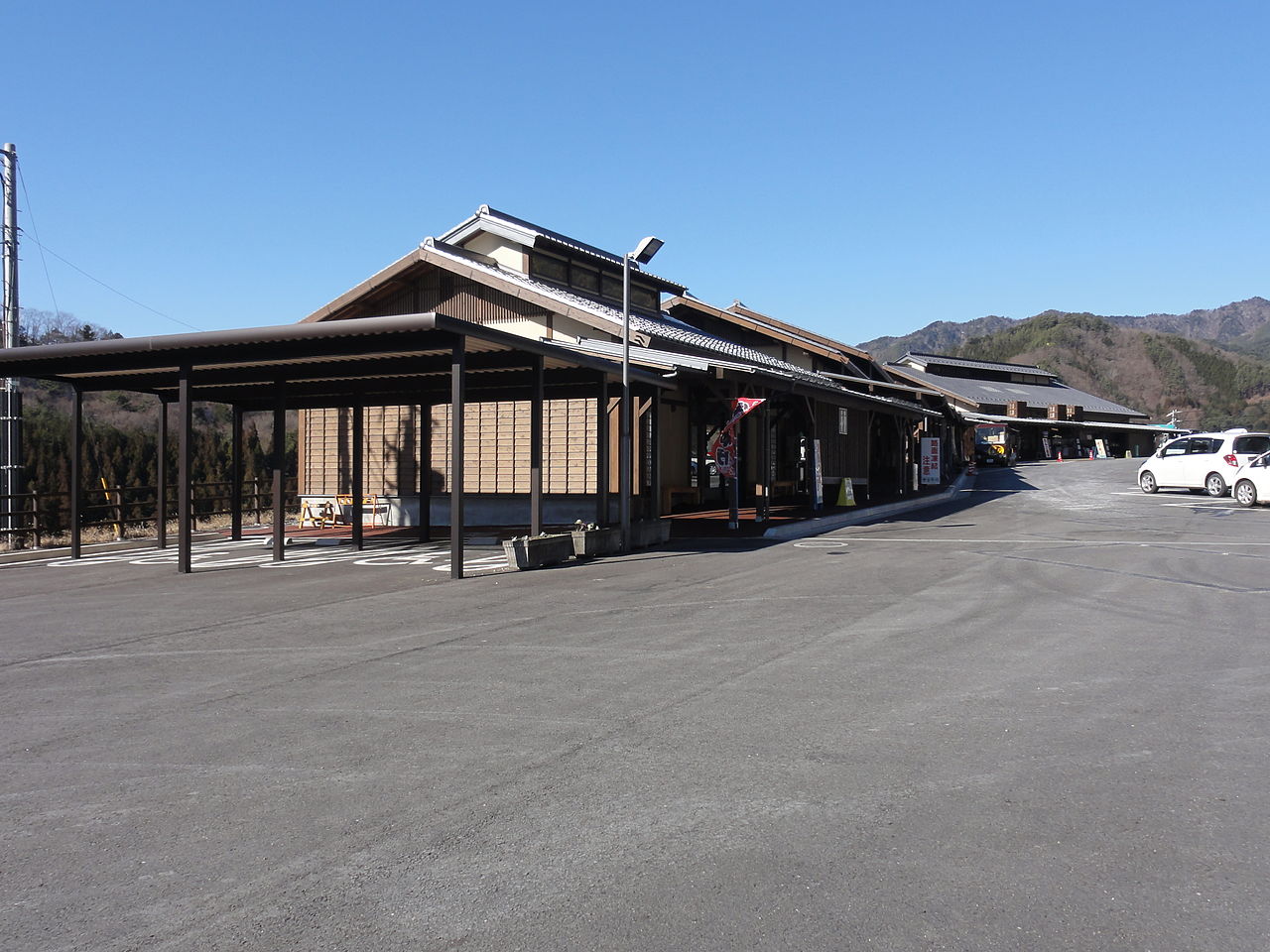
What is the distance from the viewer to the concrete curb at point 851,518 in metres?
19.0

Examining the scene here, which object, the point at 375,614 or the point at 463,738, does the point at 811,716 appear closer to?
the point at 463,738

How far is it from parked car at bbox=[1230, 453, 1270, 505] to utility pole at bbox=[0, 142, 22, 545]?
26.8 meters

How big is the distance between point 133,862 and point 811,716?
373cm

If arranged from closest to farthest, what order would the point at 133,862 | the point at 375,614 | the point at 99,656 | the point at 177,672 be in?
the point at 133,862
the point at 177,672
the point at 99,656
the point at 375,614

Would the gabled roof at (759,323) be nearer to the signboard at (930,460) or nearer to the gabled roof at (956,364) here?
the signboard at (930,460)

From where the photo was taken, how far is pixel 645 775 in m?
4.95

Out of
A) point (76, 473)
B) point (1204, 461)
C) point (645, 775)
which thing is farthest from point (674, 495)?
point (645, 775)

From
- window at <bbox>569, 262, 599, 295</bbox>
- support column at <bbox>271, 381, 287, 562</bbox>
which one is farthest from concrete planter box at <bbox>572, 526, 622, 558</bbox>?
window at <bbox>569, 262, 599, 295</bbox>

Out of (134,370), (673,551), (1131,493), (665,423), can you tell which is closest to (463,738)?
(673,551)

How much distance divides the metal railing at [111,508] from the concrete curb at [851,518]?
30.7 feet

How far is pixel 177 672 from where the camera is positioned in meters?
7.54

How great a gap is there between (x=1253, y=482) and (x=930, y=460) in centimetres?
1093

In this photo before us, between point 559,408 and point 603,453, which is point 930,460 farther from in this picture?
point 603,453

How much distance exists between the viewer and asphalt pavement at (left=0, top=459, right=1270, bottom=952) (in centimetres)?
349
